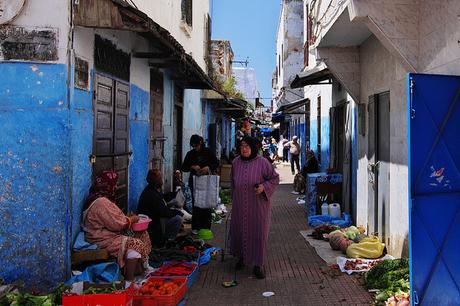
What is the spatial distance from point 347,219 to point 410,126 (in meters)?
5.32

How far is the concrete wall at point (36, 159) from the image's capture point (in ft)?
15.8

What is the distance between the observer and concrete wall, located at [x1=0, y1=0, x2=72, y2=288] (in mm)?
4828

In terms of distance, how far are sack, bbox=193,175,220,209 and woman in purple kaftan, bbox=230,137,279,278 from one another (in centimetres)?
204

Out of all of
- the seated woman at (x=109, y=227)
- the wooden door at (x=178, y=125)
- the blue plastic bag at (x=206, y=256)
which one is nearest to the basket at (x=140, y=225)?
the seated woman at (x=109, y=227)

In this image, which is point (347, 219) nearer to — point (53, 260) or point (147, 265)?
point (147, 265)

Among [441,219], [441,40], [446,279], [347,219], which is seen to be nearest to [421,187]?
[441,219]

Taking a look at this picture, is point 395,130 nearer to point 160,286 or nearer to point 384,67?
point 384,67

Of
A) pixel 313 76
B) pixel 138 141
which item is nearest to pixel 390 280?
pixel 138 141

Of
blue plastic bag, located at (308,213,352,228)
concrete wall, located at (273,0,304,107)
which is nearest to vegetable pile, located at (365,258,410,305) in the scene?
blue plastic bag, located at (308,213,352,228)

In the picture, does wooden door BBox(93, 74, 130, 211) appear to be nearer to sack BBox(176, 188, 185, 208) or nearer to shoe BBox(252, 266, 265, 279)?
sack BBox(176, 188, 185, 208)

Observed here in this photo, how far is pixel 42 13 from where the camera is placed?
490 cm

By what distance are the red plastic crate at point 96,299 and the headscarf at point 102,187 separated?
1644 millimetres

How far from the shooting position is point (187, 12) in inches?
506

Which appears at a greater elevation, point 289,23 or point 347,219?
point 289,23
